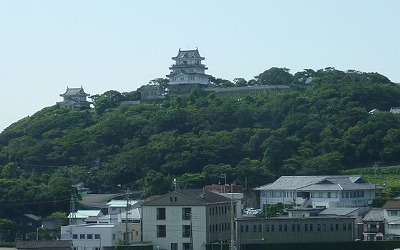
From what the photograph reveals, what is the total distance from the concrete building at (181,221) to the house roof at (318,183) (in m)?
9.66

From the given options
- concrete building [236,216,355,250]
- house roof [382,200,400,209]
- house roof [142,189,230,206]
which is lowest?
concrete building [236,216,355,250]

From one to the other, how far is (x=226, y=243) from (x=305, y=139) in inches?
942

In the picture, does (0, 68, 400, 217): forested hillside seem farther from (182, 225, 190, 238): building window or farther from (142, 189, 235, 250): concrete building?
(182, 225, 190, 238): building window

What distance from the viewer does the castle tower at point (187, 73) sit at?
76.1 m

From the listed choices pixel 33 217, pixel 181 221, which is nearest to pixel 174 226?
pixel 181 221

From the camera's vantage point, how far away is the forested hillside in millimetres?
49906

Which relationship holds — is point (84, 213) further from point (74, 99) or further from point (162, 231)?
point (74, 99)

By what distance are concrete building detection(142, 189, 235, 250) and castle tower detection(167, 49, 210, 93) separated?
3998cm

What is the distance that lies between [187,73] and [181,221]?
40881mm

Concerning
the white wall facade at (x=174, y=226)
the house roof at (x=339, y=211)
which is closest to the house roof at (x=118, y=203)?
the white wall facade at (x=174, y=226)

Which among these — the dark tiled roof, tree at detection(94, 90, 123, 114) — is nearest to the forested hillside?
tree at detection(94, 90, 123, 114)

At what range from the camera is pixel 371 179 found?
162 feet

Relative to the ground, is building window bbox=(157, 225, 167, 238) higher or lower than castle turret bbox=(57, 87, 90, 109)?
lower

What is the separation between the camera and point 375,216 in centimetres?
3878
